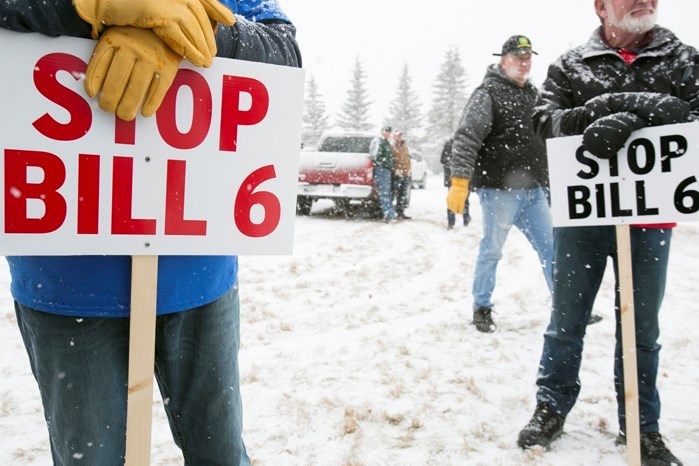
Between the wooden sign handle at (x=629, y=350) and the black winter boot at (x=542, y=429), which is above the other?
the wooden sign handle at (x=629, y=350)

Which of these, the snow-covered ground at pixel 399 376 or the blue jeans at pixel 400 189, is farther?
the blue jeans at pixel 400 189

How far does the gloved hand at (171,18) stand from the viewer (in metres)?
0.92

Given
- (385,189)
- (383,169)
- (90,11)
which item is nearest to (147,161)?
(90,11)

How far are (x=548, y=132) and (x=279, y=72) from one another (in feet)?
5.33

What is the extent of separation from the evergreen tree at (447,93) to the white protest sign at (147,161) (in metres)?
50.0

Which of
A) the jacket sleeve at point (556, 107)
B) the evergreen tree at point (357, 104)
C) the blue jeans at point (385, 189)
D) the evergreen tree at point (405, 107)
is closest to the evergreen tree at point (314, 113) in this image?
the evergreen tree at point (357, 104)

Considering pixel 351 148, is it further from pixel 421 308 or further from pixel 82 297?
pixel 82 297

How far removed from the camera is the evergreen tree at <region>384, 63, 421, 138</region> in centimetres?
5297

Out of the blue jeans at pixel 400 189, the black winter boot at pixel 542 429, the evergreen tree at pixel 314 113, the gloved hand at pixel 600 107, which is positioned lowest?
the black winter boot at pixel 542 429

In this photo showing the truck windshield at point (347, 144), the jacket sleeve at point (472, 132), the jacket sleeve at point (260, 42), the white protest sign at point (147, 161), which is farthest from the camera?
the truck windshield at point (347, 144)

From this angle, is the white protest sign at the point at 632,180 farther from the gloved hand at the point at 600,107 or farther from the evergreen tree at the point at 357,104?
the evergreen tree at the point at 357,104

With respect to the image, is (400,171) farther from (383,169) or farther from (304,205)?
(304,205)

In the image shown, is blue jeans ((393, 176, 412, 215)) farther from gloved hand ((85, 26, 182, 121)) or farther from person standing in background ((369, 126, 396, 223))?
gloved hand ((85, 26, 182, 121))

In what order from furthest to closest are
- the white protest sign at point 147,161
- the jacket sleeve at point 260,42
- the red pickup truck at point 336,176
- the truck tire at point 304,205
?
the truck tire at point 304,205
the red pickup truck at point 336,176
the jacket sleeve at point 260,42
the white protest sign at point 147,161
